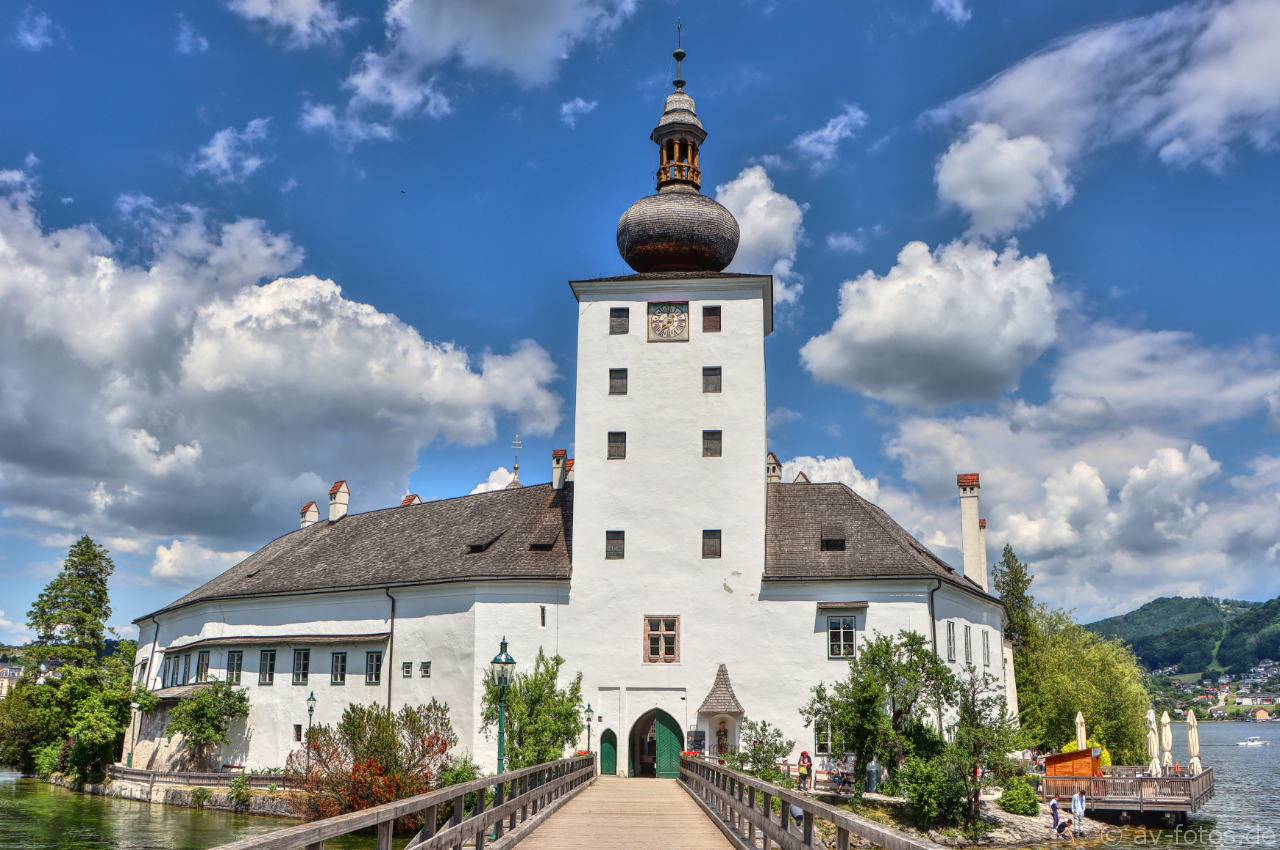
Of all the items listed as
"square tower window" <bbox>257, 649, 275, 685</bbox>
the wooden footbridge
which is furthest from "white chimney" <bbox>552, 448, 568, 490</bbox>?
the wooden footbridge

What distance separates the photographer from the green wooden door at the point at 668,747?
34906mm

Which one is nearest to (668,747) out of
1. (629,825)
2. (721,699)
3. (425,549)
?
(721,699)

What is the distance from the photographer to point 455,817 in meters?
11.0

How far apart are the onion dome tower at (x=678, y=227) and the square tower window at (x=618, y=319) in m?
2.87

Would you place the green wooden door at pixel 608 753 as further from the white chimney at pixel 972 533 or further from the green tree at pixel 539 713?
the white chimney at pixel 972 533

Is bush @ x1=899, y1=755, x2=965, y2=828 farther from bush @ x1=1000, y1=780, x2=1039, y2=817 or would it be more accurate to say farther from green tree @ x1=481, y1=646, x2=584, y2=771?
green tree @ x1=481, y1=646, x2=584, y2=771

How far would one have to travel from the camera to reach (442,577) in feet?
124

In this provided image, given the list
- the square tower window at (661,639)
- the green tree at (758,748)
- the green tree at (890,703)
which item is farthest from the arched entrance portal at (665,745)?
the green tree at (890,703)

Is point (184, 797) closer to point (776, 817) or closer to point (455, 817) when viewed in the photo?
point (455, 817)

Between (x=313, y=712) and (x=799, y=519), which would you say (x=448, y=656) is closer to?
(x=313, y=712)

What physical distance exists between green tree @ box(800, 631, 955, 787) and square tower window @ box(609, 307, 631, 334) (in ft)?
49.0

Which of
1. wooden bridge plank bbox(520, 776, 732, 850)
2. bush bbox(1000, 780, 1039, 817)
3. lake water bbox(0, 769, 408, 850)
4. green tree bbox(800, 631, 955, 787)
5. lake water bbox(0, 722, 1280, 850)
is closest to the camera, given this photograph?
wooden bridge plank bbox(520, 776, 732, 850)

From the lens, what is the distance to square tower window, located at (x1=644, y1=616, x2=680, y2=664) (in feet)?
116

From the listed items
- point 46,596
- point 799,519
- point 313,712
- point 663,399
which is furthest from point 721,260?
point 46,596
